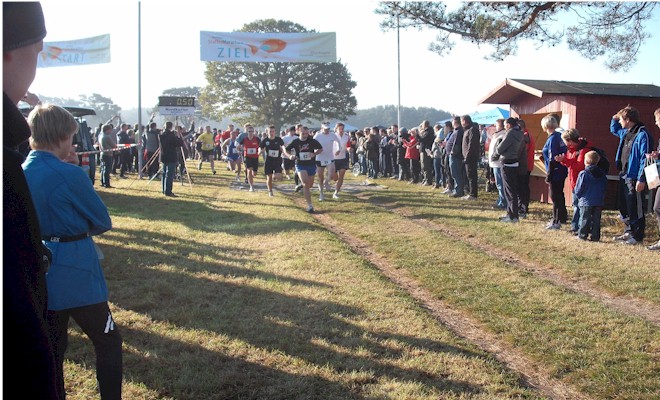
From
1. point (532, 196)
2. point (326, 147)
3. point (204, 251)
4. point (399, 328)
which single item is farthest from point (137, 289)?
point (532, 196)

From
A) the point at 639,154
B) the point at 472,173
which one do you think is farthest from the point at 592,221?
the point at 472,173

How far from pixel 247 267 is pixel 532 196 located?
31.3 ft

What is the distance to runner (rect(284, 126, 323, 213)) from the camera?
1300 cm

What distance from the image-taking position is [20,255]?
113 centimetres

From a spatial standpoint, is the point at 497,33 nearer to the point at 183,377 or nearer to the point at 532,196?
the point at 532,196

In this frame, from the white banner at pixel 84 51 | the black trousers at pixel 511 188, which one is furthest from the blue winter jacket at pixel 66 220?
the white banner at pixel 84 51

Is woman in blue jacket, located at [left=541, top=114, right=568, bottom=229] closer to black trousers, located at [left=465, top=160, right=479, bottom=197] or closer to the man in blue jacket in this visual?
the man in blue jacket

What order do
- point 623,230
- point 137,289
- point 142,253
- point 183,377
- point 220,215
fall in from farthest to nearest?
point 220,215 → point 623,230 → point 142,253 → point 137,289 → point 183,377

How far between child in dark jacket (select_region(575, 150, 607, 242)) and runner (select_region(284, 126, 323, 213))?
590 centimetres

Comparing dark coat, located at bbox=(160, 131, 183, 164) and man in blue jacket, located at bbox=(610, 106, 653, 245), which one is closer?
man in blue jacket, located at bbox=(610, 106, 653, 245)

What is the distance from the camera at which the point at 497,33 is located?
424 inches

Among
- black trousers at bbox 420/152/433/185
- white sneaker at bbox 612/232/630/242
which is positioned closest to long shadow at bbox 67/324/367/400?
white sneaker at bbox 612/232/630/242

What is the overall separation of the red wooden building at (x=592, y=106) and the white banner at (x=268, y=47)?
Result: 1038 centimetres

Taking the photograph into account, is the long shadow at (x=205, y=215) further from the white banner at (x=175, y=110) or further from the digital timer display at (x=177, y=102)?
the digital timer display at (x=177, y=102)
